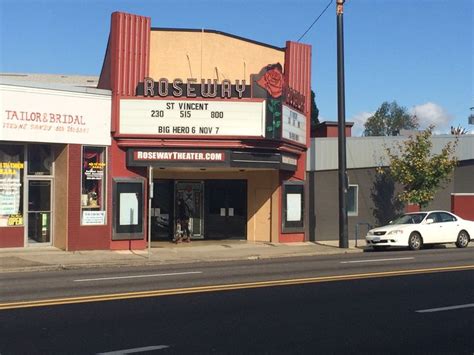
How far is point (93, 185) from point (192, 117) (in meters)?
4.12

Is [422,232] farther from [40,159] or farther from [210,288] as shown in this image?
[40,159]

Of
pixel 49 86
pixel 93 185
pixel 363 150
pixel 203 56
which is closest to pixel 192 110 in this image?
pixel 203 56

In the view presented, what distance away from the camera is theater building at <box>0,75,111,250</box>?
1947 cm

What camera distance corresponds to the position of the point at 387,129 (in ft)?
292

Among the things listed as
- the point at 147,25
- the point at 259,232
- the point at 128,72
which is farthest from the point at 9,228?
the point at 259,232

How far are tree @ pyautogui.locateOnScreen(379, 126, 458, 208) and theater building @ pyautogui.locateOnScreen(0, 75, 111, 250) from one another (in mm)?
12310

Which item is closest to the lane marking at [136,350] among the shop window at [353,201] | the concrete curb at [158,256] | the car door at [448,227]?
the concrete curb at [158,256]

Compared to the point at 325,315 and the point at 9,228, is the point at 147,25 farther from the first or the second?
the point at 325,315

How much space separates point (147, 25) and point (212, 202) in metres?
7.91

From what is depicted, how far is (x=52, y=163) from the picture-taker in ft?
68.5

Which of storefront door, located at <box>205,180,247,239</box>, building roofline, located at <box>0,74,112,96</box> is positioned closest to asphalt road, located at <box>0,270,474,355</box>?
building roofline, located at <box>0,74,112,96</box>

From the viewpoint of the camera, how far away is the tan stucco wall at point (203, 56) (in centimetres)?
2192

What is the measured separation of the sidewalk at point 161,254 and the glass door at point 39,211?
1.68 ft

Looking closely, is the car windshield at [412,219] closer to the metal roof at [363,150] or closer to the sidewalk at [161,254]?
the sidewalk at [161,254]
